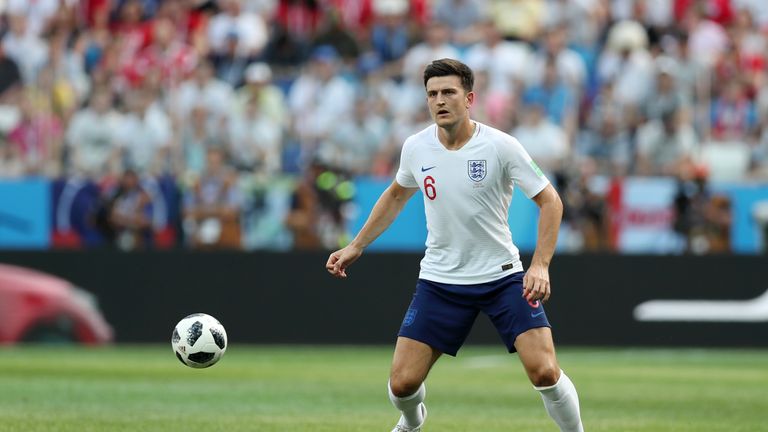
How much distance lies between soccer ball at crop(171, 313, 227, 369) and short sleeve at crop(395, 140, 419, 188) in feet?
6.29

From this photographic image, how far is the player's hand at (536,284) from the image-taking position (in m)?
8.05

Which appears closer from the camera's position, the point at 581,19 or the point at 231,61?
the point at 231,61

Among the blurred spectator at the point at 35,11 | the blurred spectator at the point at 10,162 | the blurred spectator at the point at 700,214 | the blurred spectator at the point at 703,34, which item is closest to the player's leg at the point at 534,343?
the blurred spectator at the point at 700,214

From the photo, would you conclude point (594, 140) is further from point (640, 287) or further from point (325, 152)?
point (325, 152)

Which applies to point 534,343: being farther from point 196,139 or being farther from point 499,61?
point 499,61

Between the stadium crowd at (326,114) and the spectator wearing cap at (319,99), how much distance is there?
3 centimetres

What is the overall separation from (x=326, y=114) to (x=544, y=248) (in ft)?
42.2

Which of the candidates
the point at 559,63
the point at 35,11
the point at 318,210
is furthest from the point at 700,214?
the point at 35,11

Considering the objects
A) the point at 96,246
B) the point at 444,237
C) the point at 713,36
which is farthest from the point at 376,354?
the point at 444,237

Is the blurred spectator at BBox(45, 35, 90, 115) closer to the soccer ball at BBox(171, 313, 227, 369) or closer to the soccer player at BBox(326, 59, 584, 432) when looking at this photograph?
the soccer ball at BBox(171, 313, 227, 369)

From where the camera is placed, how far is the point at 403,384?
28.3 ft

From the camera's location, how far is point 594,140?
68.2ft

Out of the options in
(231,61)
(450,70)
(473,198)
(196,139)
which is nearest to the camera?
(450,70)

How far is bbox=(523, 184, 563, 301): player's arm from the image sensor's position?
26.5ft
